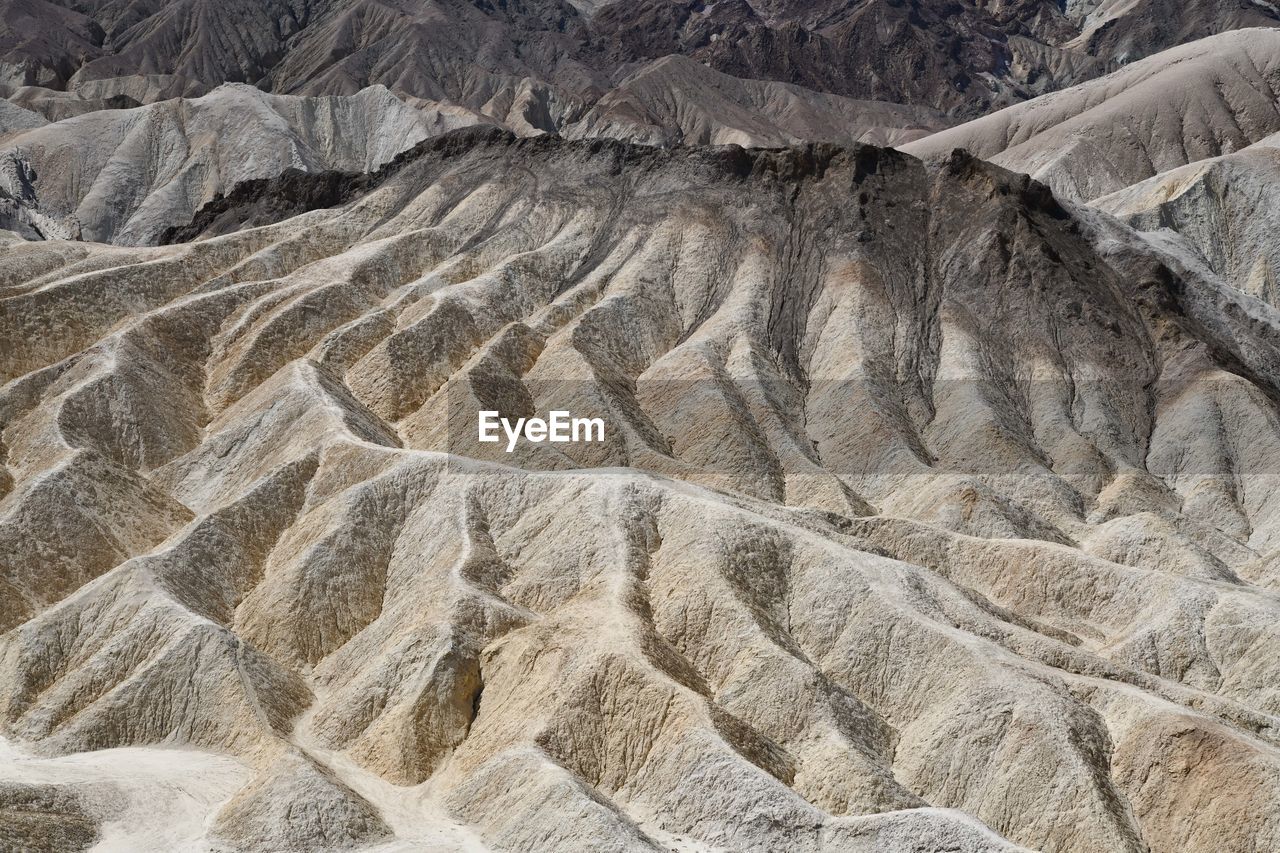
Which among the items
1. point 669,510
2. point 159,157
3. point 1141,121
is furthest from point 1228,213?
point 159,157

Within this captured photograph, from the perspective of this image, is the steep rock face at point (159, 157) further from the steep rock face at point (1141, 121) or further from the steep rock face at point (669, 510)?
the steep rock face at point (1141, 121)

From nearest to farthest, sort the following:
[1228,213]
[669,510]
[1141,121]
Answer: [669,510] → [1228,213] → [1141,121]

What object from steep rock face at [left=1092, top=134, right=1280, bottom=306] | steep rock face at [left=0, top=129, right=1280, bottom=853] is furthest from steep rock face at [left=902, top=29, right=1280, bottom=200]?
steep rock face at [left=0, top=129, right=1280, bottom=853]

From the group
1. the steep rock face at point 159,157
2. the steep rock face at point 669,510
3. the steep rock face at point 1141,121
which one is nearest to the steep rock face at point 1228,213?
the steep rock face at point 669,510

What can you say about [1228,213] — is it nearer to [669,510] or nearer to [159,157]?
[669,510]

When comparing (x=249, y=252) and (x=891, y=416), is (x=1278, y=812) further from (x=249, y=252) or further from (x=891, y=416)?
(x=249, y=252)

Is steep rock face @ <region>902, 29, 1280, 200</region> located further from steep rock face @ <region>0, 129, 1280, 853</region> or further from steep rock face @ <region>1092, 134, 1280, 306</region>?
steep rock face @ <region>0, 129, 1280, 853</region>

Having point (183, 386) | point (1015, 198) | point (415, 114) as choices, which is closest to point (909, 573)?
point (183, 386)
